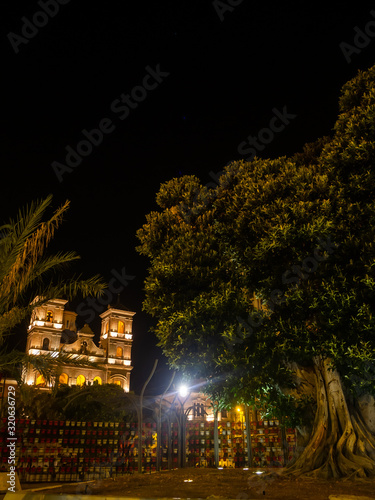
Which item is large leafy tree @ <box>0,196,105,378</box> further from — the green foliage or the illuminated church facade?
the illuminated church facade

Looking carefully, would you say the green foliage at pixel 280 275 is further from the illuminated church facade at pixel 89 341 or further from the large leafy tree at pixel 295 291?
the illuminated church facade at pixel 89 341

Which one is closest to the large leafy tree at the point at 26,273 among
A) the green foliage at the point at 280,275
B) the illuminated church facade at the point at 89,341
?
the green foliage at the point at 280,275

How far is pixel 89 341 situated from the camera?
72062 millimetres

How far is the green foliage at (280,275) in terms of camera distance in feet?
31.4

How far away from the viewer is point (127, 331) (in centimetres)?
7556

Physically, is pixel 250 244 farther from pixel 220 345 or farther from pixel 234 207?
pixel 220 345

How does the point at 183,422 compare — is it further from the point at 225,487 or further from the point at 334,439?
the point at 334,439

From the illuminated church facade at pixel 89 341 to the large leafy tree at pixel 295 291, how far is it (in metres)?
55.9

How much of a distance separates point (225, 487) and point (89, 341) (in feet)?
218

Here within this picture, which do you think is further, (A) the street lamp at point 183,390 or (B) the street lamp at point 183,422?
(B) the street lamp at point 183,422

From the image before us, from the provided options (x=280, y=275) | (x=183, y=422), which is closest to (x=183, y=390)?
(x=183, y=422)

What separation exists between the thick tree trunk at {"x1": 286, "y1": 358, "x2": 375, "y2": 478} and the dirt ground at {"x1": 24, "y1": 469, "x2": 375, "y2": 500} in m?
0.48

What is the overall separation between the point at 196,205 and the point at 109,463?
8475 mm

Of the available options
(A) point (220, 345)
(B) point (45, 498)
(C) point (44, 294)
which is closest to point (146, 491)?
(B) point (45, 498)
